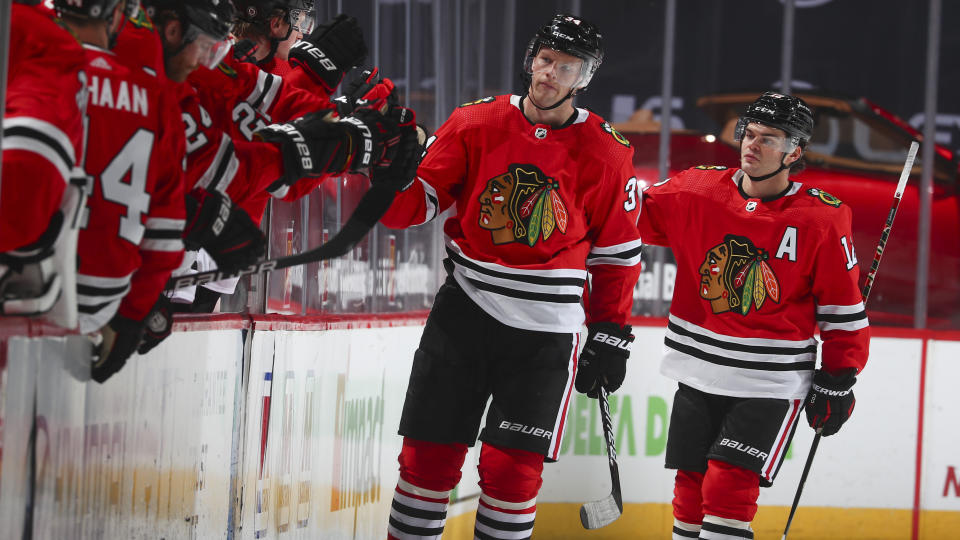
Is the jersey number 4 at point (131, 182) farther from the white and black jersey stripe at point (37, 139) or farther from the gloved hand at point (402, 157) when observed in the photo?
the gloved hand at point (402, 157)

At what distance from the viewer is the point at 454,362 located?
2158 millimetres

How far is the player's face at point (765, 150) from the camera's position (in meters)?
2.65

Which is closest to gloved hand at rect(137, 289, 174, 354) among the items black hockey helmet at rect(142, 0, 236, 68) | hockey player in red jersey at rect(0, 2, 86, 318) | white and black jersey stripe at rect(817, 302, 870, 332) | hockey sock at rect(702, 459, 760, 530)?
hockey player in red jersey at rect(0, 2, 86, 318)

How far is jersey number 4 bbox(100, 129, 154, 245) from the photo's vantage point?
1.33m

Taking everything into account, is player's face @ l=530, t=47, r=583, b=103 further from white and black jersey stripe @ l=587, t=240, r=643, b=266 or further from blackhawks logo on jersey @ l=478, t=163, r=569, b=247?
white and black jersey stripe @ l=587, t=240, r=643, b=266

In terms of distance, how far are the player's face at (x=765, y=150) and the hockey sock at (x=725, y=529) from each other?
88 centimetres

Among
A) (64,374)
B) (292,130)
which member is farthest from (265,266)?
(64,374)

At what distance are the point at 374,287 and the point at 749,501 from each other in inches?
47.8

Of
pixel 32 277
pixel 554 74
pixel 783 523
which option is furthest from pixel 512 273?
pixel 783 523

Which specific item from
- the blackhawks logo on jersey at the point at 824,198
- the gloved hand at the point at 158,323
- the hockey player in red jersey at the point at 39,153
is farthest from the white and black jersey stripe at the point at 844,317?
the hockey player in red jersey at the point at 39,153

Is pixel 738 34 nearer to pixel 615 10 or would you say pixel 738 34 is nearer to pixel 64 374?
pixel 615 10

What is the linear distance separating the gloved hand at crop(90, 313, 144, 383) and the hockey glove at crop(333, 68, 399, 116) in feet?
2.09

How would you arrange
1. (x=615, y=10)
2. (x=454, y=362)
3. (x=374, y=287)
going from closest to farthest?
(x=454, y=362) < (x=374, y=287) < (x=615, y=10)

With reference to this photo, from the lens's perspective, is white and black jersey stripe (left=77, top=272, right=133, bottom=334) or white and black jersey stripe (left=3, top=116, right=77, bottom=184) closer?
white and black jersey stripe (left=3, top=116, right=77, bottom=184)
